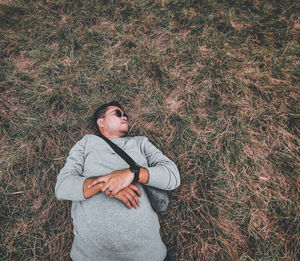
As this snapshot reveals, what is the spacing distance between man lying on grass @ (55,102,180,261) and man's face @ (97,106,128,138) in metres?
Result: 0.39

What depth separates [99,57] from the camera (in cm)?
292

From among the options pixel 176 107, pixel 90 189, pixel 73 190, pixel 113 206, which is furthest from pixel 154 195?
pixel 176 107

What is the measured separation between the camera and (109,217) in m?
1.75

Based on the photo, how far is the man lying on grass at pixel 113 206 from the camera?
172cm

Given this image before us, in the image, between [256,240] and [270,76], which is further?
[270,76]

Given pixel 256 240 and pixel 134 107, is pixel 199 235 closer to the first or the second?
pixel 256 240

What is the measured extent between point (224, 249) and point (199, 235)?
13.5 inches

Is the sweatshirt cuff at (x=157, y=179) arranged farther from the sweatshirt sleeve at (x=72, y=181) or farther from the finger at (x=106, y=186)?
the sweatshirt sleeve at (x=72, y=181)

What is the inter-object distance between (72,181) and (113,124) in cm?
87

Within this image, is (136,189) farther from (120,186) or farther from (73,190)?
(73,190)

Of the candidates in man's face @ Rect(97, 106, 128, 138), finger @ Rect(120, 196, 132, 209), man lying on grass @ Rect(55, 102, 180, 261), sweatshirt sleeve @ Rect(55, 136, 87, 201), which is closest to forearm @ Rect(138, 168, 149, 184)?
man lying on grass @ Rect(55, 102, 180, 261)

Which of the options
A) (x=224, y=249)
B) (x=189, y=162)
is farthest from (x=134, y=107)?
(x=224, y=249)

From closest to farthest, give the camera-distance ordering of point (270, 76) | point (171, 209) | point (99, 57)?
point (171, 209)
point (270, 76)
point (99, 57)

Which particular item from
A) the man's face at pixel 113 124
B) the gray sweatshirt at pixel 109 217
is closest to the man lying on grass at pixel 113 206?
the gray sweatshirt at pixel 109 217
